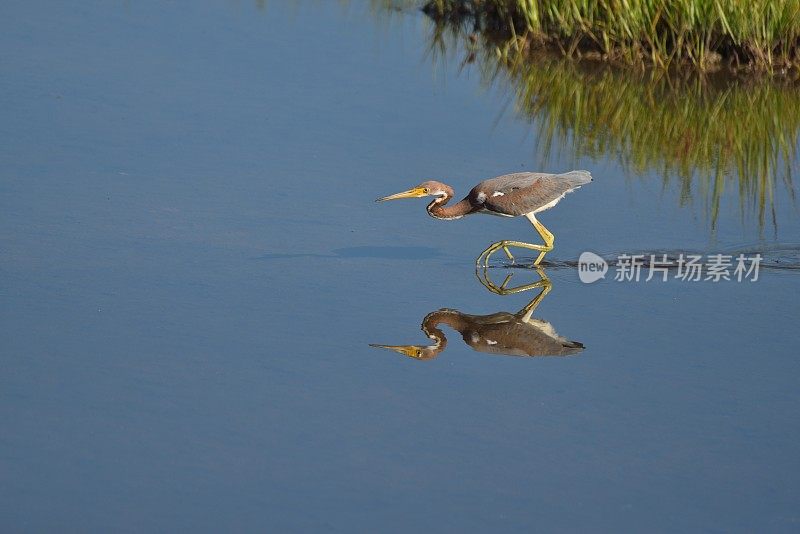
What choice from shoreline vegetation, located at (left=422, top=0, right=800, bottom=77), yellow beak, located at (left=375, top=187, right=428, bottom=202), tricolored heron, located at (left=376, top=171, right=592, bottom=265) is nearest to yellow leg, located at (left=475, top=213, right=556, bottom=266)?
tricolored heron, located at (left=376, top=171, right=592, bottom=265)

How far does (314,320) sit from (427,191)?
5.56 ft

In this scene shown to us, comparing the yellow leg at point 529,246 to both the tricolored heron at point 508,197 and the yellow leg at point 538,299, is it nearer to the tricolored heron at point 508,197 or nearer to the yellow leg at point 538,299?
the tricolored heron at point 508,197

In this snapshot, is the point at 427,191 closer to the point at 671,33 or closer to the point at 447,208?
the point at 447,208

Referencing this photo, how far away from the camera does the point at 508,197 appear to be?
30.2 ft

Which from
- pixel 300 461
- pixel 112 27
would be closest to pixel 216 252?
pixel 300 461

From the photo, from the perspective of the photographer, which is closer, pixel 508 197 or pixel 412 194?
pixel 508 197

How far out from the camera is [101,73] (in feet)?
41.2

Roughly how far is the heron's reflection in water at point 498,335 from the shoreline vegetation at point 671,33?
16.9 feet

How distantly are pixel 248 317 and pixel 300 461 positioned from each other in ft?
5.71


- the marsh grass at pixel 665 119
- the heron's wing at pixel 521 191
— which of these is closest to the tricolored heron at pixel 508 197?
the heron's wing at pixel 521 191

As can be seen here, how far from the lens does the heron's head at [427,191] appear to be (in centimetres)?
930

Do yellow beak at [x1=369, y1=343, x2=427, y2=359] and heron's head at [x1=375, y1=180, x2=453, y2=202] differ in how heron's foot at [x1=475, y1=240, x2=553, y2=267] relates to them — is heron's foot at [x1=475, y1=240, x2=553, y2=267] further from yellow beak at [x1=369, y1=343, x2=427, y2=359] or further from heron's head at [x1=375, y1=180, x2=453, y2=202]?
yellow beak at [x1=369, y1=343, x2=427, y2=359]

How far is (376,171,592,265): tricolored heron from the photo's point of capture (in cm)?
920

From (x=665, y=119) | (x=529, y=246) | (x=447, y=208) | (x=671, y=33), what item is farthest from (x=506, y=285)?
(x=671, y=33)
